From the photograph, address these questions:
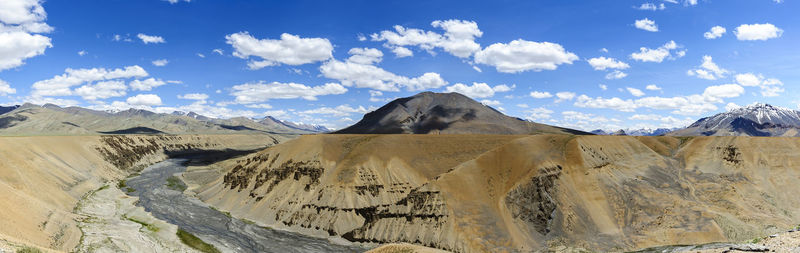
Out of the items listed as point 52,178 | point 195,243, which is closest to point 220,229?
point 195,243

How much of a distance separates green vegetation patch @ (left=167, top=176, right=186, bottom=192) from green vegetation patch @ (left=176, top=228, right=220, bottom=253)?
4984 centimetres

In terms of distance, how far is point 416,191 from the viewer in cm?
7025

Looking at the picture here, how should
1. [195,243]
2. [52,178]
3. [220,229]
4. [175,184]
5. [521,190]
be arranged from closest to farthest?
[521,190], [195,243], [220,229], [52,178], [175,184]

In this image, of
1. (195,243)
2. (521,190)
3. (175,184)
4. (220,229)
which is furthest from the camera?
(175,184)

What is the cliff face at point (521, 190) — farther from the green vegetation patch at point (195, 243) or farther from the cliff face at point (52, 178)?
the cliff face at point (52, 178)

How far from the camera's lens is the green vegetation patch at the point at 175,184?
386 ft

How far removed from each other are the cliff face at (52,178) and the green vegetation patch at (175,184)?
17963 mm

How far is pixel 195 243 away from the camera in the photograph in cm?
6800

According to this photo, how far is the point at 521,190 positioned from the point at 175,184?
11238cm

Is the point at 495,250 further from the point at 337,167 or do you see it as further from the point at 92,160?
the point at 92,160

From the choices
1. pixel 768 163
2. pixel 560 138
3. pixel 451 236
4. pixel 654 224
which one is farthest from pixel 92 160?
pixel 768 163

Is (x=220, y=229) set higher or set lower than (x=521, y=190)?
lower

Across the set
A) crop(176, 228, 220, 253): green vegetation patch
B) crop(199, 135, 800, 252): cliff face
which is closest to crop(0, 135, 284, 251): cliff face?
crop(176, 228, 220, 253): green vegetation patch

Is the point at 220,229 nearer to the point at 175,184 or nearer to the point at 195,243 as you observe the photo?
the point at 195,243
